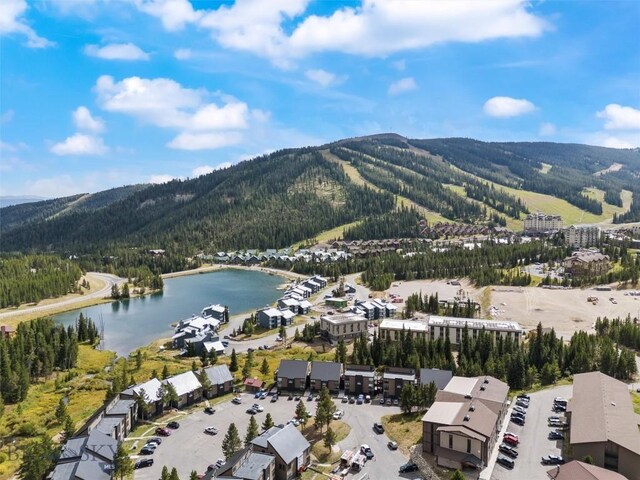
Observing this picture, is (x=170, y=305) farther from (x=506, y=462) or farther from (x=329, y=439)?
(x=506, y=462)

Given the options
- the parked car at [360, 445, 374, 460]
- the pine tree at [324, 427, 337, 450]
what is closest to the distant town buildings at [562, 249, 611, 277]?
the parked car at [360, 445, 374, 460]

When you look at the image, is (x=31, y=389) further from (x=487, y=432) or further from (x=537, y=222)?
(x=537, y=222)

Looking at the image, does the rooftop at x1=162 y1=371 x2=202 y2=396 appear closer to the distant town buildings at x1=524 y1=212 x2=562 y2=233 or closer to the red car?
the red car

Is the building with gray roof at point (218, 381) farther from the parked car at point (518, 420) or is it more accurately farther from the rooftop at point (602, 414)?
the rooftop at point (602, 414)

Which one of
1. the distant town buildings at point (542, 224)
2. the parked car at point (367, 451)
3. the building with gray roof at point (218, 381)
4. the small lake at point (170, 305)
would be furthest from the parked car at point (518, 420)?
the distant town buildings at point (542, 224)

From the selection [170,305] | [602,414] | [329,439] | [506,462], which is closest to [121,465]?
[329,439]

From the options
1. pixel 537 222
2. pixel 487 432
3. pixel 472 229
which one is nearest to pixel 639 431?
pixel 487 432

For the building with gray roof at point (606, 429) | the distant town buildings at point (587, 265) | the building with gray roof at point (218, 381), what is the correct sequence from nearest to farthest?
the building with gray roof at point (606, 429), the building with gray roof at point (218, 381), the distant town buildings at point (587, 265)
